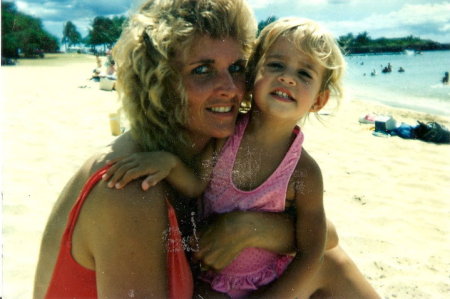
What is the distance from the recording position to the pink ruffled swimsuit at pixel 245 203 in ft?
6.81

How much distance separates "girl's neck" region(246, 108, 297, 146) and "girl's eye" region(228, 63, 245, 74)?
0.36 m

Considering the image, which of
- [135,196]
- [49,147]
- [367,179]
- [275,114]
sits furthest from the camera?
[49,147]

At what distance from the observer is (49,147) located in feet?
23.1

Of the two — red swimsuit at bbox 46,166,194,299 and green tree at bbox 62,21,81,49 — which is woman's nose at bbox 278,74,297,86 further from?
green tree at bbox 62,21,81,49

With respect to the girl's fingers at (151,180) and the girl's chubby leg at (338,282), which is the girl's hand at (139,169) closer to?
the girl's fingers at (151,180)

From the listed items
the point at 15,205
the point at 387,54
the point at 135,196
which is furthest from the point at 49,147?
the point at 387,54

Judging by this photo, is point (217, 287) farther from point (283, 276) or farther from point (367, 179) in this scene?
point (367, 179)

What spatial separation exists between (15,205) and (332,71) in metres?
3.72

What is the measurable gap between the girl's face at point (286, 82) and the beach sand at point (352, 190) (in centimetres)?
192

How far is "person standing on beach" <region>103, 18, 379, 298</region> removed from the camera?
209 cm

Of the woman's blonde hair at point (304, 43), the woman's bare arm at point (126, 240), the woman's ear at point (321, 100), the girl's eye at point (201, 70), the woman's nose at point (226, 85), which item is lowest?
the woman's bare arm at point (126, 240)

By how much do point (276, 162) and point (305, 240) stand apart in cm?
46

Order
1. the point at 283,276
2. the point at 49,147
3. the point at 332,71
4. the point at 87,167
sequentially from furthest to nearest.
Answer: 1. the point at 49,147
2. the point at 332,71
3. the point at 283,276
4. the point at 87,167

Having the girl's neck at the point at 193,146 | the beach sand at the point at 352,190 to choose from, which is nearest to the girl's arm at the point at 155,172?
the girl's neck at the point at 193,146
